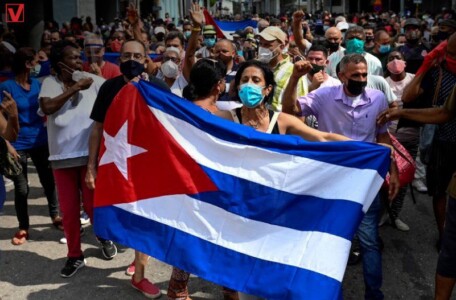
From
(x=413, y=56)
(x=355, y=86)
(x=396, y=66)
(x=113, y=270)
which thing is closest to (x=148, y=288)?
(x=113, y=270)

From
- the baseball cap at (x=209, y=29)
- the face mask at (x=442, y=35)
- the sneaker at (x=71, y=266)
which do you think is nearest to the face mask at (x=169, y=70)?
the sneaker at (x=71, y=266)

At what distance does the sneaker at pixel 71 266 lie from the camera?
4.51 metres

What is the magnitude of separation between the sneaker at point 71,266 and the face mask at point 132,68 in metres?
1.61

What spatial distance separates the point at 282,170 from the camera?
3127mm

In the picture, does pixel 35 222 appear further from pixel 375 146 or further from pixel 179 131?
pixel 375 146

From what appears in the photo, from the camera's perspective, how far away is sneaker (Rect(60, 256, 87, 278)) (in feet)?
14.8

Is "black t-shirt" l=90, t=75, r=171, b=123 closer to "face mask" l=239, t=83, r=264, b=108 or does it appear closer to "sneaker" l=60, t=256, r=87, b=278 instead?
"face mask" l=239, t=83, r=264, b=108

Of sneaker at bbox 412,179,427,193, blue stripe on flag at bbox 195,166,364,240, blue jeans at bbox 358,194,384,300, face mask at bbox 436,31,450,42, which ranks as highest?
face mask at bbox 436,31,450,42

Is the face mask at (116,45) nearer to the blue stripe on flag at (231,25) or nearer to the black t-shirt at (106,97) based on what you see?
the blue stripe on flag at (231,25)

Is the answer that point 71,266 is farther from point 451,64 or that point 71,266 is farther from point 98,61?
point 451,64

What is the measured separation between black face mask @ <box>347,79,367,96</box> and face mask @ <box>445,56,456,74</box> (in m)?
0.80

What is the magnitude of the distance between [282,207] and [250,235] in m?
0.24

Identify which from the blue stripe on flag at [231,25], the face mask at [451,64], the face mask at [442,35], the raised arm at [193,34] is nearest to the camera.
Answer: the face mask at [451,64]

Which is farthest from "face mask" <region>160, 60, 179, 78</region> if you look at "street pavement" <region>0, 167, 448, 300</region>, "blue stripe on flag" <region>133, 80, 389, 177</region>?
"blue stripe on flag" <region>133, 80, 389, 177</region>
